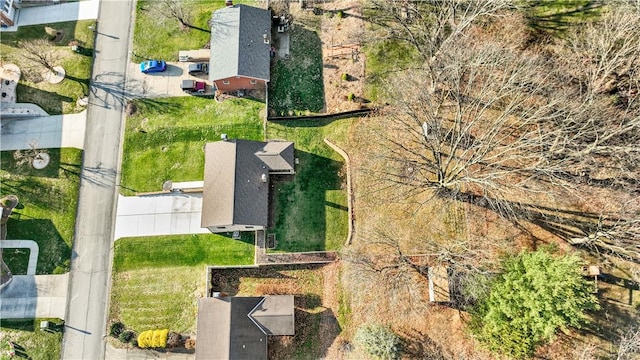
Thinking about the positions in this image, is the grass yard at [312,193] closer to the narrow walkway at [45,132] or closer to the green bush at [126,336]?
the green bush at [126,336]

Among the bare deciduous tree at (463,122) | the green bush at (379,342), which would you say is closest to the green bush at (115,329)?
the green bush at (379,342)

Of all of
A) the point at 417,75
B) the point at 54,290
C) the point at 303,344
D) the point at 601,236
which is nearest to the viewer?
the point at 601,236

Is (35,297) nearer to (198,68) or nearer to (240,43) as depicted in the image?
(198,68)

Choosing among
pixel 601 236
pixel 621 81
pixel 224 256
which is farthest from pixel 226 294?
pixel 621 81

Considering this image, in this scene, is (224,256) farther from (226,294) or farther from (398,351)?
(398,351)

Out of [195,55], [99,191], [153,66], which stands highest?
[195,55]

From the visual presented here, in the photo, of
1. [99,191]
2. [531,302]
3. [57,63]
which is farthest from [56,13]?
[531,302]
